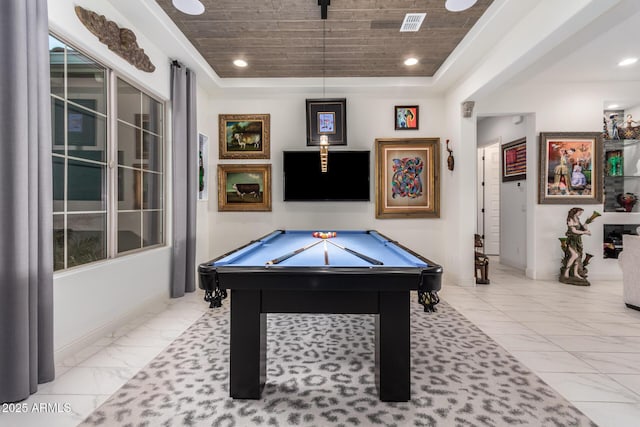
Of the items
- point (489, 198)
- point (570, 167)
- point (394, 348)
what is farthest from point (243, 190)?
point (489, 198)

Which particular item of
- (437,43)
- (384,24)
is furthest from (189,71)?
(437,43)

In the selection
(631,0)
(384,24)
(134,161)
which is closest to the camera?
(631,0)

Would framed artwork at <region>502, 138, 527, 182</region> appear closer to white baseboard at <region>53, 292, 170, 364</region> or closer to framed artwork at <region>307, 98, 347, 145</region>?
framed artwork at <region>307, 98, 347, 145</region>

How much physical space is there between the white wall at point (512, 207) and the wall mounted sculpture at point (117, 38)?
531 centimetres

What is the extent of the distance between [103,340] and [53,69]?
218 cm

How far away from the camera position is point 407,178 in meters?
4.59

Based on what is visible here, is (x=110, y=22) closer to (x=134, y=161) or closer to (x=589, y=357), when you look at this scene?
(x=134, y=161)

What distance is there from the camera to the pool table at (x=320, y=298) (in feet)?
5.07

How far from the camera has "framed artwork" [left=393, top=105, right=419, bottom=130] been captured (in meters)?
4.59

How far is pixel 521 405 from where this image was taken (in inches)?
64.8

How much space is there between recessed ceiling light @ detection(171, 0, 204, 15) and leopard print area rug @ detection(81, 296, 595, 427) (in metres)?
2.91

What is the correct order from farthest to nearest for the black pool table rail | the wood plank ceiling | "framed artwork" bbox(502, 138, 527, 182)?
1. "framed artwork" bbox(502, 138, 527, 182)
2. the wood plank ceiling
3. the black pool table rail

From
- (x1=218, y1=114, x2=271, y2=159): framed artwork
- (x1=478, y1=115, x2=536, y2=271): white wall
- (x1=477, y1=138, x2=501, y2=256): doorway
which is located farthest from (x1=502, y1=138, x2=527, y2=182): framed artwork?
(x1=218, y1=114, x2=271, y2=159): framed artwork

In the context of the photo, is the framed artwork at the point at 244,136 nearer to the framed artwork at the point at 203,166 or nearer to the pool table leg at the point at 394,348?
the framed artwork at the point at 203,166
